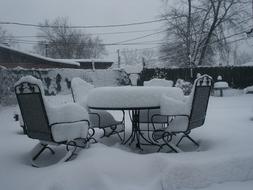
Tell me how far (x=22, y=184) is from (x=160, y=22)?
2546 centimetres

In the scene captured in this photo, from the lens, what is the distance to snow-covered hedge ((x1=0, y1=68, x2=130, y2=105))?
12.1 metres

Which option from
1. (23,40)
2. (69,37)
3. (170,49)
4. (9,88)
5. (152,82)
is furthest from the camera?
(69,37)

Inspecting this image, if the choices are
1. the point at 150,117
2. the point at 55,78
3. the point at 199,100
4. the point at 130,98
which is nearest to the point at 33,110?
the point at 130,98

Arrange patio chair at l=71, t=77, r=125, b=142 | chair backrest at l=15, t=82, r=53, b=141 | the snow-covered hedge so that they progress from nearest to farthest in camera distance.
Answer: chair backrest at l=15, t=82, r=53, b=141, patio chair at l=71, t=77, r=125, b=142, the snow-covered hedge

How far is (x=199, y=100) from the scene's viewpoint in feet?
11.3

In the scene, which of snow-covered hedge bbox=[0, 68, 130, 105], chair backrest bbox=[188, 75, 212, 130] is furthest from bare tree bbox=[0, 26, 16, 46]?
chair backrest bbox=[188, 75, 212, 130]

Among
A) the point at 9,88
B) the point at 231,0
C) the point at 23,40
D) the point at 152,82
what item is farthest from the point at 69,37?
the point at 152,82

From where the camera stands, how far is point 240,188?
251 cm

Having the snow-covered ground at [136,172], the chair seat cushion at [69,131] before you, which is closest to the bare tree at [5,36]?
the chair seat cushion at [69,131]

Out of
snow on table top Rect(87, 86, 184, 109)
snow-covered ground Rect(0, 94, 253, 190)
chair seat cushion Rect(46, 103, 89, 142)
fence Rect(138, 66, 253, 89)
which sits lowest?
fence Rect(138, 66, 253, 89)

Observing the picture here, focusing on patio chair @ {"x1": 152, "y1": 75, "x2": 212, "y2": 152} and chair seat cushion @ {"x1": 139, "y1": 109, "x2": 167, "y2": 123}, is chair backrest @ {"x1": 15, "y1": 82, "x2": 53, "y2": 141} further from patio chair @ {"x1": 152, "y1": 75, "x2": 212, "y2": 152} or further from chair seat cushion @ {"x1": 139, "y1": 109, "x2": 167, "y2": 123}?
chair seat cushion @ {"x1": 139, "y1": 109, "x2": 167, "y2": 123}

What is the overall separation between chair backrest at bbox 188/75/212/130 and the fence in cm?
1503

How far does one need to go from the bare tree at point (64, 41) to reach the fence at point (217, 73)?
958 inches

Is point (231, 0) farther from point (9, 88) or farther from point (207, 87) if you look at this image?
point (207, 87)
